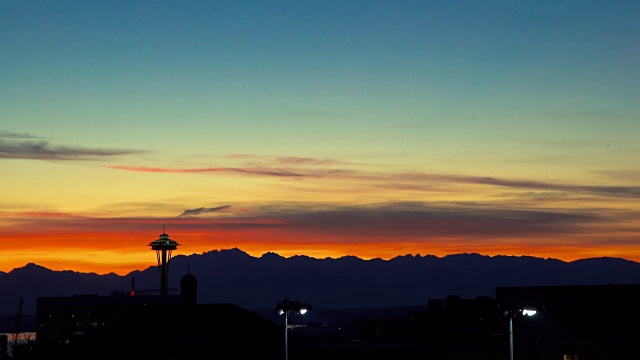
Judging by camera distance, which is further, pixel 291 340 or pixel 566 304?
pixel 566 304

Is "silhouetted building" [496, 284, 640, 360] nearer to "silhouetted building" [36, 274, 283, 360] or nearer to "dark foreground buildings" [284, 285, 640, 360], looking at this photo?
"dark foreground buildings" [284, 285, 640, 360]

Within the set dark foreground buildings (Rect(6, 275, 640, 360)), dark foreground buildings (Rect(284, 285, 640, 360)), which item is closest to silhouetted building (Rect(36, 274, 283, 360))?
dark foreground buildings (Rect(6, 275, 640, 360))

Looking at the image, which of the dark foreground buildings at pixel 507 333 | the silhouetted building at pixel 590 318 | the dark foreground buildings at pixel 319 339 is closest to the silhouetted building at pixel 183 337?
the dark foreground buildings at pixel 319 339

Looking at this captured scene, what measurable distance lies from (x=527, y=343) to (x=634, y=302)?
3518 cm

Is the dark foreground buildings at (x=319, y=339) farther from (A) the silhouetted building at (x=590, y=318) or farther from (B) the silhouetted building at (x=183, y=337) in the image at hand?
(A) the silhouetted building at (x=590, y=318)

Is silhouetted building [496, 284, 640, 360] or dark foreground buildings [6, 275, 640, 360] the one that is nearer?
dark foreground buildings [6, 275, 640, 360]

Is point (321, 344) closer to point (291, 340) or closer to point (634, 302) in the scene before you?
point (291, 340)

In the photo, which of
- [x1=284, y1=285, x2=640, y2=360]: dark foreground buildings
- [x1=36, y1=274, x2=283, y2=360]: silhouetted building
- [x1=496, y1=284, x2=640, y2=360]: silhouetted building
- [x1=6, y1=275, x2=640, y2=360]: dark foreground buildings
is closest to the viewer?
[x1=36, y1=274, x2=283, y2=360]: silhouetted building

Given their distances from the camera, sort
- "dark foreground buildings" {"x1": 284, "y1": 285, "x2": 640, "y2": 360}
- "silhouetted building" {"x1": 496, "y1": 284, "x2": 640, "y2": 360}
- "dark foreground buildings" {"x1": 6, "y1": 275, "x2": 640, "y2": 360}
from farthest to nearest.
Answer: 1. "silhouetted building" {"x1": 496, "y1": 284, "x2": 640, "y2": 360}
2. "dark foreground buildings" {"x1": 284, "y1": 285, "x2": 640, "y2": 360}
3. "dark foreground buildings" {"x1": 6, "y1": 275, "x2": 640, "y2": 360}

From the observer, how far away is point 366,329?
423ft

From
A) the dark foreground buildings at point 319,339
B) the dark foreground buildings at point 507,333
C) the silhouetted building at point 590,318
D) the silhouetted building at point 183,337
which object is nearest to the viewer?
the silhouetted building at point 183,337

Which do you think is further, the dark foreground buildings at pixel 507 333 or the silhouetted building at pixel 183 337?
the dark foreground buildings at pixel 507 333

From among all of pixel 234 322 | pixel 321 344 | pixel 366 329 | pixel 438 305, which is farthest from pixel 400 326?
pixel 234 322

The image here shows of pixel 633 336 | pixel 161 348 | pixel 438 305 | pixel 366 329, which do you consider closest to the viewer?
pixel 161 348
